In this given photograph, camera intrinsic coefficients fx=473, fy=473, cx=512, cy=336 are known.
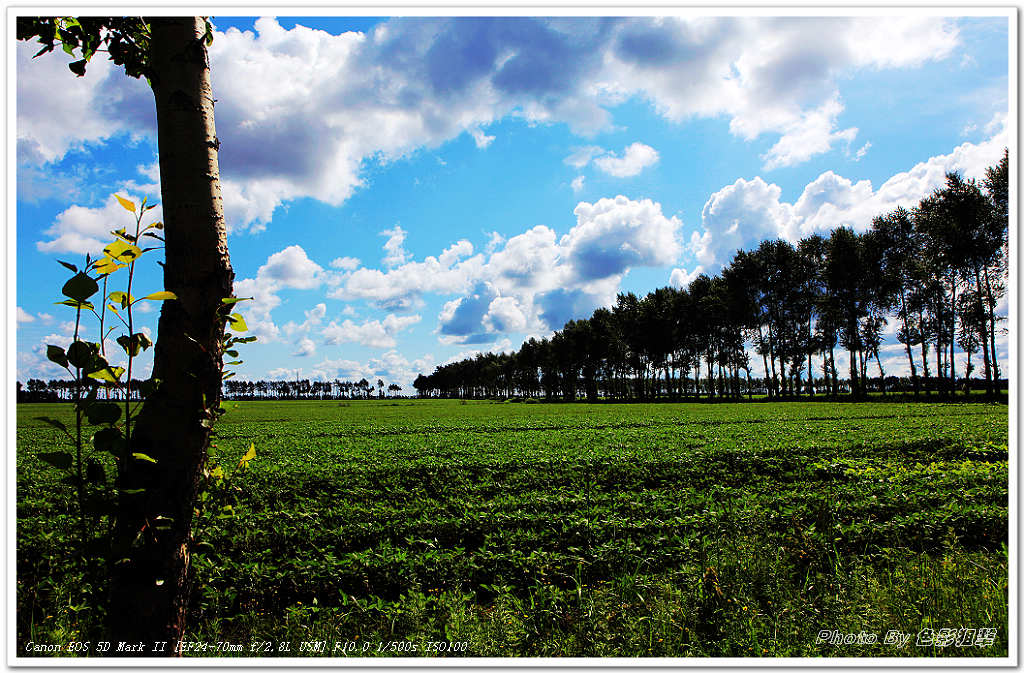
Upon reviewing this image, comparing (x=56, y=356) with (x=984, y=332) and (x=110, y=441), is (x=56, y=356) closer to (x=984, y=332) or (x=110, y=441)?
(x=110, y=441)

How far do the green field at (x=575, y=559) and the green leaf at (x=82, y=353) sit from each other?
55 cm

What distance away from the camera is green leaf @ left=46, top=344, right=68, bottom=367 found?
5.69ft

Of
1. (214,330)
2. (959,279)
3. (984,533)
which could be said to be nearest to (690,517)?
(984,533)

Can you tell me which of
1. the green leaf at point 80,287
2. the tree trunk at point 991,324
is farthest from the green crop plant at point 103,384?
the tree trunk at point 991,324

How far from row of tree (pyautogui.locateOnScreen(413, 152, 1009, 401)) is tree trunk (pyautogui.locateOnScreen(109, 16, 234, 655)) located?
28.0m

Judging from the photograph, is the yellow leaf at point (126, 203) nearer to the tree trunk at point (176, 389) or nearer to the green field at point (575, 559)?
the tree trunk at point (176, 389)

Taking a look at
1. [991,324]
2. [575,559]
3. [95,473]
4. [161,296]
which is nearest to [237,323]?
[161,296]

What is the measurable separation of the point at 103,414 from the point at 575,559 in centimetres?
506

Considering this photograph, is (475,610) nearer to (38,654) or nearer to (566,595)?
(566,595)

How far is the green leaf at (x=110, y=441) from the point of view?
1.73m

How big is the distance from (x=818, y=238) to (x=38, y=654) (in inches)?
2404

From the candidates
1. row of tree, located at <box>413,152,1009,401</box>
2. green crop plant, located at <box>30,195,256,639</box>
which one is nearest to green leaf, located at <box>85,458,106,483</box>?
green crop plant, located at <box>30,195,256,639</box>

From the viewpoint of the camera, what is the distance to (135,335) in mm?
1870

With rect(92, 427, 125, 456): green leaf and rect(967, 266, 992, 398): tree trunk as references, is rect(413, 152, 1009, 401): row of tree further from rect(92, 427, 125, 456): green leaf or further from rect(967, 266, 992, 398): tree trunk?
rect(92, 427, 125, 456): green leaf
